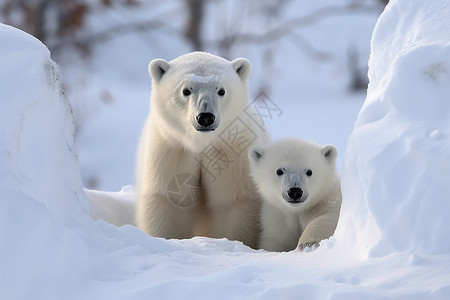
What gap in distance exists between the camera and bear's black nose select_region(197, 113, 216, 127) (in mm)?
3490

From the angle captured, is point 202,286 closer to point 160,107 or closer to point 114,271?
point 114,271

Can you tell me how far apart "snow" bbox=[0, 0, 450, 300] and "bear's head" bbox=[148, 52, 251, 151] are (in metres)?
0.82

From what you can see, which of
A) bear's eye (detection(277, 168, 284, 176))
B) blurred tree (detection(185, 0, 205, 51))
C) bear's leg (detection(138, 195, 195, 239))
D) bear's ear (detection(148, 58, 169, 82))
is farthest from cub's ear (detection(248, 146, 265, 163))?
blurred tree (detection(185, 0, 205, 51))

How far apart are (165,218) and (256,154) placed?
676 mm

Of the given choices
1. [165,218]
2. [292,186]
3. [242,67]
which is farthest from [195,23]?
[292,186]

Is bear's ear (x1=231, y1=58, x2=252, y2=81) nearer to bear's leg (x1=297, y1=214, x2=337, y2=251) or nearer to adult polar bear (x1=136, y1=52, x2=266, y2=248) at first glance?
adult polar bear (x1=136, y1=52, x2=266, y2=248)

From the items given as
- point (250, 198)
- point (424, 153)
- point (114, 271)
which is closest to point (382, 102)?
point (424, 153)

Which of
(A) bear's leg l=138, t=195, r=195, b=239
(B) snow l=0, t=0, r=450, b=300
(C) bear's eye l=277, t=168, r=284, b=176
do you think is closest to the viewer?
(B) snow l=0, t=0, r=450, b=300

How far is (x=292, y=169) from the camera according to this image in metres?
3.60

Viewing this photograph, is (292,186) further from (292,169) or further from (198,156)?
(198,156)

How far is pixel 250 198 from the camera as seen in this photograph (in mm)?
4031

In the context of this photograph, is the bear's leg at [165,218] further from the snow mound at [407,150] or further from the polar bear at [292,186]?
the snow mound at [407,150]

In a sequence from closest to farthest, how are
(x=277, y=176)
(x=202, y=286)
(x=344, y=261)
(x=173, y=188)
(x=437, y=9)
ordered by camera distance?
(x=202, y=286)
(x=344, y=261)
(x=437, y=9)
(x=277, y=176)
(x=173, y=188)

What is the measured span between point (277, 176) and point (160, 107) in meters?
0.75
